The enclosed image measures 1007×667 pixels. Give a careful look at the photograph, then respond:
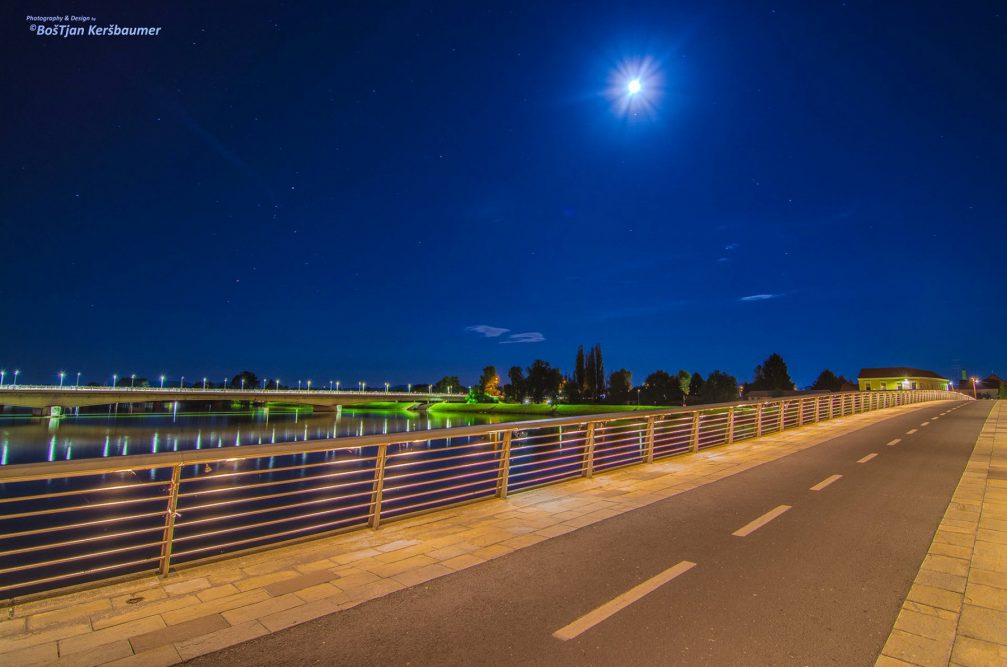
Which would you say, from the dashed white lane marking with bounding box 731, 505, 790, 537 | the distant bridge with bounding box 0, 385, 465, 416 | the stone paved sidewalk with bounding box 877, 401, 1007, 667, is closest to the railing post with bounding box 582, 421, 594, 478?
the dashed white lane marking with bounding box 731, 505, 790, 537

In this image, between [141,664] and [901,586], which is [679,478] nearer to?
[901,586]

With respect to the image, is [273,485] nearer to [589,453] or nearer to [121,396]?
[589,453]

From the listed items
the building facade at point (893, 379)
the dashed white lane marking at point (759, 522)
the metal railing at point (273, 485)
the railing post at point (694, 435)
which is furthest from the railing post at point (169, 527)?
the building facade at point (893, 379)

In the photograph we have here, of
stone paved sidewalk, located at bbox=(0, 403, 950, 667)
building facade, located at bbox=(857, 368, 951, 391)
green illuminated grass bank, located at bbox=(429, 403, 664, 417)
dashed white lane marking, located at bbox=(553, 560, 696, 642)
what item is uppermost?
building facade, located at bbox=(857, 368, 951, 391)

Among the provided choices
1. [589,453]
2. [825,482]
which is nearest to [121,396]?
[589,453]

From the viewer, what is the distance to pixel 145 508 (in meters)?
31.7

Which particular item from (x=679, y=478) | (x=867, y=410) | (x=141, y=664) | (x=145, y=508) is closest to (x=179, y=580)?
(x=141, y=664)

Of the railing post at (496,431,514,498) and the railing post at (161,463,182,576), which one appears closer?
the railing post at (161,463,182,576)

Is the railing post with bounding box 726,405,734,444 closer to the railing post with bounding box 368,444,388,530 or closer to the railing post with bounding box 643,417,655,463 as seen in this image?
the railing post with bounding box 643,417,655,463

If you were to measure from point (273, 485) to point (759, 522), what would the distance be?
488 inches

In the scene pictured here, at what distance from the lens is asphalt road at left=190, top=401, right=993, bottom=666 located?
3.80 metres

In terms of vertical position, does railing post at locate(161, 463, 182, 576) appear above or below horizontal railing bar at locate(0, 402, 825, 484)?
below

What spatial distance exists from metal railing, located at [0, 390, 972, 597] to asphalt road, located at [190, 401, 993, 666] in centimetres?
124

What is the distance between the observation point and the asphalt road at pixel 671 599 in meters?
3.80
